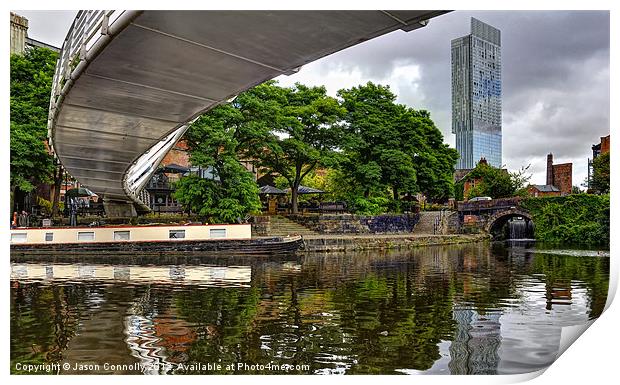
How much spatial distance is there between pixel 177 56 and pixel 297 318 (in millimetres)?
3585

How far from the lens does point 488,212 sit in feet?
86.5

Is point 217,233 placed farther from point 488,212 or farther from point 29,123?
point 488,212

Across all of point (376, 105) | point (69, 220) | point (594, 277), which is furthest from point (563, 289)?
point (376, 105)

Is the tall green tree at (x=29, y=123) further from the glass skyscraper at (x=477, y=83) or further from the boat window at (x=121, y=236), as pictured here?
the glass skyscraper at (x=477, y=83)

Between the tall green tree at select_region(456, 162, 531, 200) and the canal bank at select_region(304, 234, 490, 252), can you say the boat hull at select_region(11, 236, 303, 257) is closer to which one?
the canal bank at select_region(304, 234, 490, 252)

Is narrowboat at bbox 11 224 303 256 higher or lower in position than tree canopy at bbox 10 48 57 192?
lower

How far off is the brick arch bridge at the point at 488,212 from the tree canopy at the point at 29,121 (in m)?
18.9

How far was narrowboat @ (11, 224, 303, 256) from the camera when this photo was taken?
50.0 feet

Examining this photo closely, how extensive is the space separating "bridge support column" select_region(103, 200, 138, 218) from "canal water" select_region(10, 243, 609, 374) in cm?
544

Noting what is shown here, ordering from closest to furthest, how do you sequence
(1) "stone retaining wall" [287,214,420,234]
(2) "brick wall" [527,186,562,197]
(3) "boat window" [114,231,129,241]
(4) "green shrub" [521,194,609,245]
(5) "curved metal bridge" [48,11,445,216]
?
(5) "curved metal bridge" [48,11,445,216] < (3) "boat window" [114,231,129,241] < (4) "green shrub" [521,194,609,245] < (1) "stone retaining wall" [287,214,420,234] < (2) "brick wall" [527,186,562,197]

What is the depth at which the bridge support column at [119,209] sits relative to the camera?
17.2 m

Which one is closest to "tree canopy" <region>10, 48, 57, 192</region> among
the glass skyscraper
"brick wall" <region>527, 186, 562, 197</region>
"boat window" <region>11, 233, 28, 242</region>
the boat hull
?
"boat window" <region>11, 233, 28, 242</region>

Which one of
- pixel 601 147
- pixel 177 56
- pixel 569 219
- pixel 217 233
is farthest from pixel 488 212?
pixel 177 56

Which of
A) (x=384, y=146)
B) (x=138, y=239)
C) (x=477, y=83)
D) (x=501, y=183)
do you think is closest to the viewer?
(x=477, y=83)
